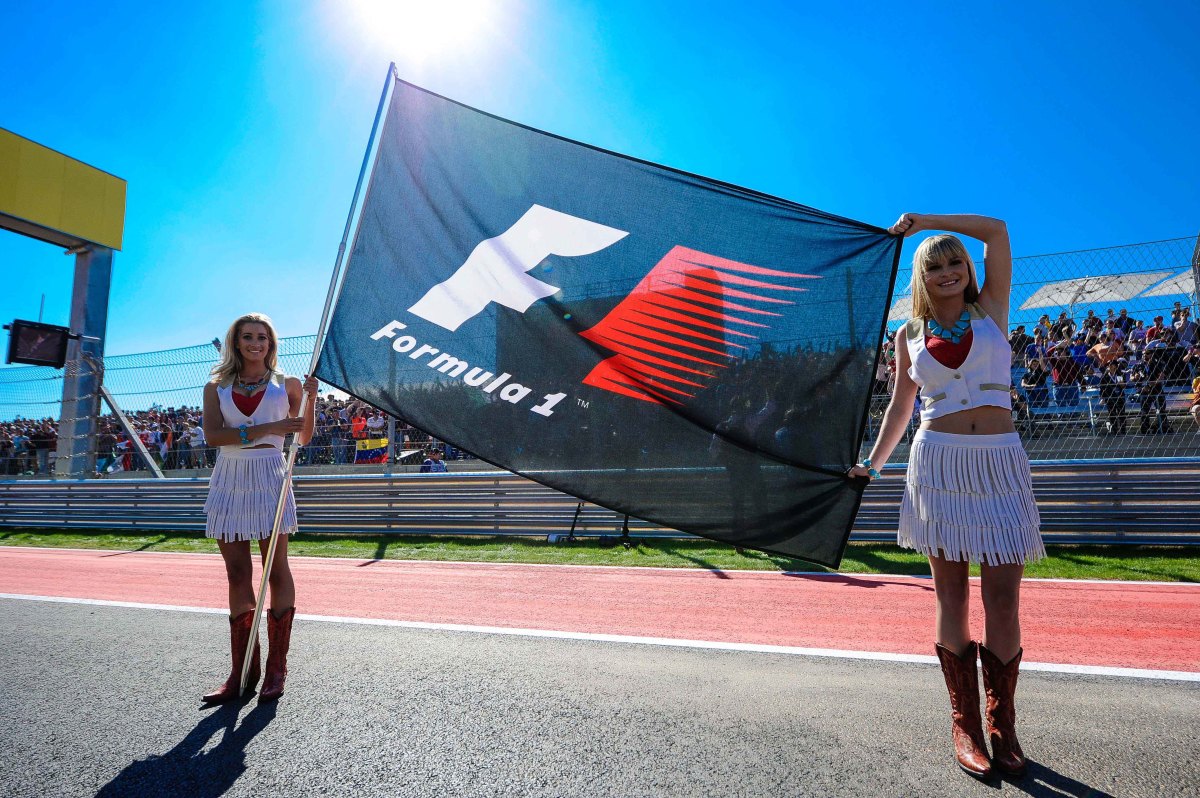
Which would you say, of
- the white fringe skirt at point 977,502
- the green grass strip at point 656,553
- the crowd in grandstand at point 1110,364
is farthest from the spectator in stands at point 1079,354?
the white fringe skirt at point 977,502

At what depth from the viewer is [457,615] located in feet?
15.4

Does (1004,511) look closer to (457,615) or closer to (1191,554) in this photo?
(457,615)

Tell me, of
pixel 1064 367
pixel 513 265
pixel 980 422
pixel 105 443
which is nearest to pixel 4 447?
pixel 105 443

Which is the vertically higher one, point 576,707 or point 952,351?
point 952,351

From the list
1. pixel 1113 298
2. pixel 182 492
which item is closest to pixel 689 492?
pixel 1113 298

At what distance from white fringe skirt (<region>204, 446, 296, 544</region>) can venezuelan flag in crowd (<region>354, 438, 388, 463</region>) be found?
6810mm

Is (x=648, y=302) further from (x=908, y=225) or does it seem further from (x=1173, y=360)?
(x=1173, y=360)

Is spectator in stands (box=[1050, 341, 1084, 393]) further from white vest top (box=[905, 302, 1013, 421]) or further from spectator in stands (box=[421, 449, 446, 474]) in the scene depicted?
spectator in stands (box=[421, 449, 446, 474])

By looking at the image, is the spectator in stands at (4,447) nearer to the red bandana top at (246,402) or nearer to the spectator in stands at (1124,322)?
the red bandana top at (246,402)

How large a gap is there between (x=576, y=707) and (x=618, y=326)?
1.67m

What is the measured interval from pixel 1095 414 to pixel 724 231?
5730 millimetres

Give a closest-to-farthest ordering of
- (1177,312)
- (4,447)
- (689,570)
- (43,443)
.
A: (1177,312)
(689,570)
(43,443)
(4,447)

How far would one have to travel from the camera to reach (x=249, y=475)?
317 cm

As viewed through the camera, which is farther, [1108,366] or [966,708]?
[1108,366]
